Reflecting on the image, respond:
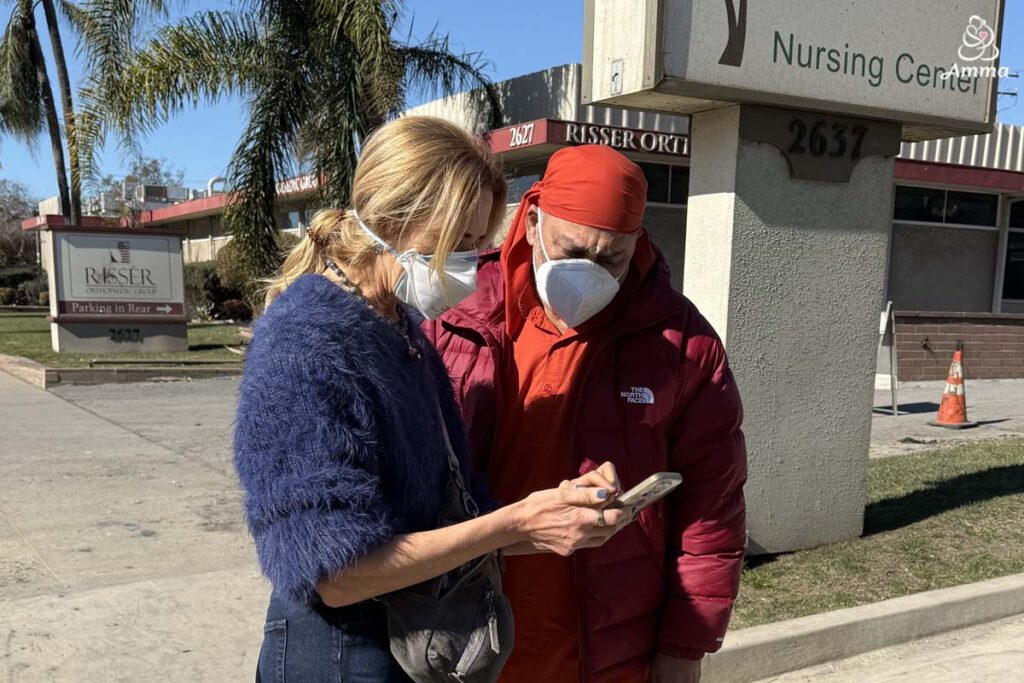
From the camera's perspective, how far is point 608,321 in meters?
2.04

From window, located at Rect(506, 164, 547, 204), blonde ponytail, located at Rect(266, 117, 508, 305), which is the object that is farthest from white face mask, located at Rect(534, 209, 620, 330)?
window, located at Rect(506, 164, 547, 204)

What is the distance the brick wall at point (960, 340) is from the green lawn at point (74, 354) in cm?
1006

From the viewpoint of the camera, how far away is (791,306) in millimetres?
4355

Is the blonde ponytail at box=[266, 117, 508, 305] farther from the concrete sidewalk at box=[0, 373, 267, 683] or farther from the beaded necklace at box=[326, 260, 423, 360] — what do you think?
the concrete sidewalk at box=[0, 373, 267, 683]

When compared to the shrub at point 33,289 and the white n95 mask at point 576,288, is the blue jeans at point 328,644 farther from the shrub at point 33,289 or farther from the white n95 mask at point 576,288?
the shrub at point 33,289

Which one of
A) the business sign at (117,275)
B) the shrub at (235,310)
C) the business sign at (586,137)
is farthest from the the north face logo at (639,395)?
the shrub at (235,310)

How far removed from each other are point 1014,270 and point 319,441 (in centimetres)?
1903

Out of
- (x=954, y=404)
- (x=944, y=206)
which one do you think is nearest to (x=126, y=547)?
(x=954, y=404)

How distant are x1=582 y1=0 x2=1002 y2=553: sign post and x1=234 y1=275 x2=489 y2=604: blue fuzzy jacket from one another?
2676 mm

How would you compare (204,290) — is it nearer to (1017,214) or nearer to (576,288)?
(1017,214)

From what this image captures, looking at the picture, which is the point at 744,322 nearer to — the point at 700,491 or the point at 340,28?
the point at 700,491

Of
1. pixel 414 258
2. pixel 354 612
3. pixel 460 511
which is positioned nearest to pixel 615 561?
pixel 460 511

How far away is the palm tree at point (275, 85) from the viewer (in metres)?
10.6

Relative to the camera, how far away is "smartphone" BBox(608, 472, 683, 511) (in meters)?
1.53
